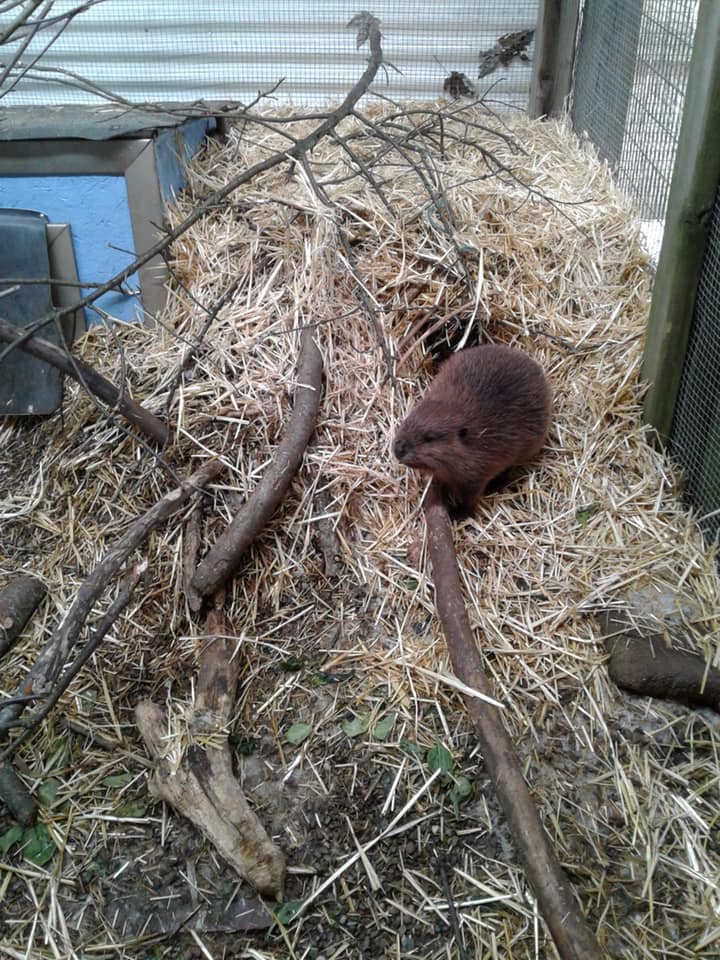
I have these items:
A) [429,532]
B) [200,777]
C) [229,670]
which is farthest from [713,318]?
[200,777]

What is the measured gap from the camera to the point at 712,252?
2.86 metres

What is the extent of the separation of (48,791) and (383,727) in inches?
41.8

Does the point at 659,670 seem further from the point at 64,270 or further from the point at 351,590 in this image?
the point at 64,270

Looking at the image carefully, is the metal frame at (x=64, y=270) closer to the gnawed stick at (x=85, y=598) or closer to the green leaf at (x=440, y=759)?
the gnawed stick at (x=85, y=598)

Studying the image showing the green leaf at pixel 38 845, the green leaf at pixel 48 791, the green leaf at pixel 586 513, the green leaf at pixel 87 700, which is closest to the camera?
the green leaf at pixel 38 845

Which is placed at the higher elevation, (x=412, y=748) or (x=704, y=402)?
(x=704, y=402)

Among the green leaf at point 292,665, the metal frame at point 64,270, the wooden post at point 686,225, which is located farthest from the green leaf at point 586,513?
the metal frame at point 64,270

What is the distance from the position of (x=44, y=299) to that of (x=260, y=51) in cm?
266

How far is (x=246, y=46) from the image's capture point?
502cm

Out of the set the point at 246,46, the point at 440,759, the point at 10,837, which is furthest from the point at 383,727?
the point at 246,46

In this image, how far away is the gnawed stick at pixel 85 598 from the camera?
7.02ft

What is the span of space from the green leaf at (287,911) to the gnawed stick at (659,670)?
3.96 ft

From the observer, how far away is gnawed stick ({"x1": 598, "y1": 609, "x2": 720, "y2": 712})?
100 inches

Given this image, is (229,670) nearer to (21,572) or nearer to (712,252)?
(21,572)
